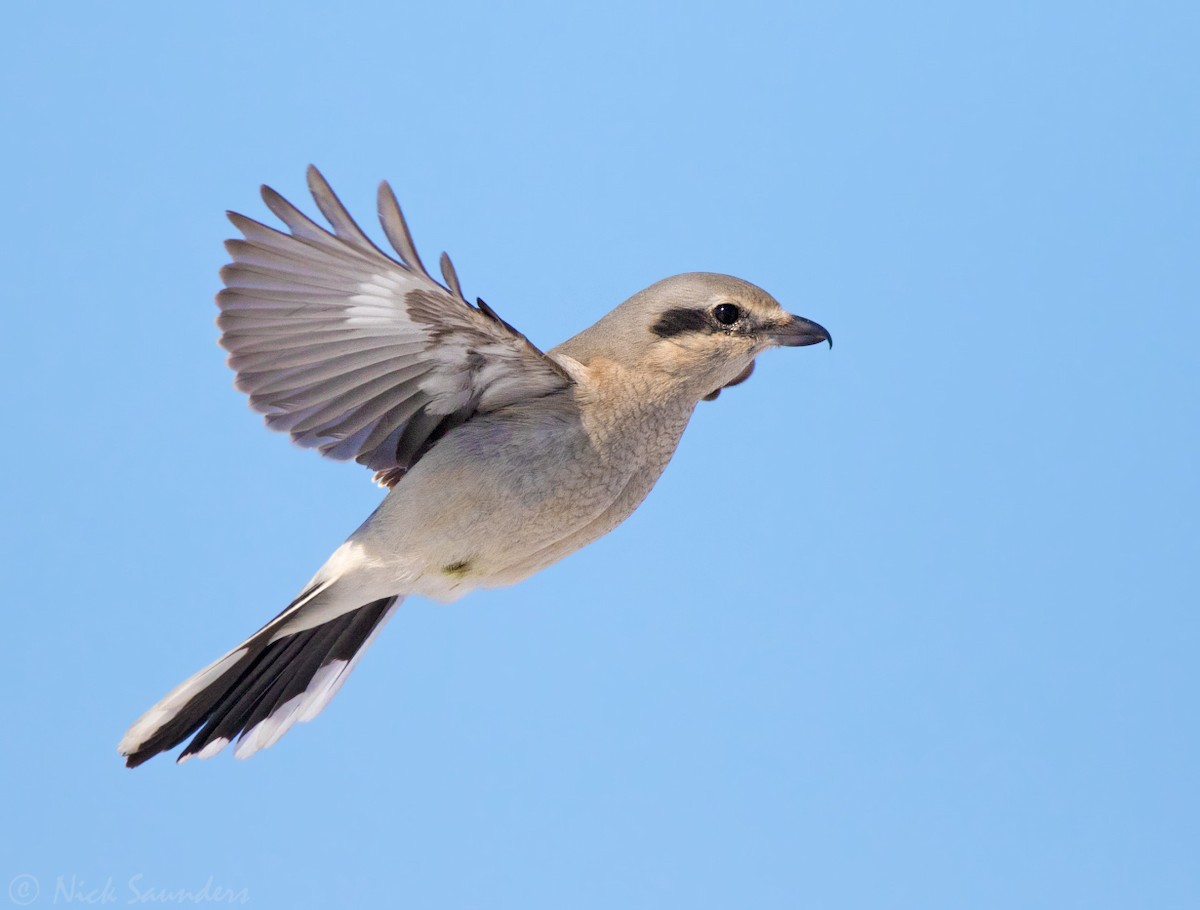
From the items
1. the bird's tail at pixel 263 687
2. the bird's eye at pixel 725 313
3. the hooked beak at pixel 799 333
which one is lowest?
the bird's tail at pixel 263 687

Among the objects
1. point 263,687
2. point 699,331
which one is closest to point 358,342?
point 699,331

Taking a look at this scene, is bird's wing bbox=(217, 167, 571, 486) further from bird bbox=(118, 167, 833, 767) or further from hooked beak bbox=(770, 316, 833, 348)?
hooked beak bbox=(770, 316, 833, 348)

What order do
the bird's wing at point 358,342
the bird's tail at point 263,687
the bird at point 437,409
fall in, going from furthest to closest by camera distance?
the bird's tail at point 263,687 → the bird at point 437,409 → the bird's wing at point 358,342

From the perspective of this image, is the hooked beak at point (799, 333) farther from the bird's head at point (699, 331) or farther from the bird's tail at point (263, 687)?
the bird's tail at point (263, 687)

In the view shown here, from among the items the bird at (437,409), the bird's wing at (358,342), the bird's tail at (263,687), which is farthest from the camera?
the bird's tail at (263,687)

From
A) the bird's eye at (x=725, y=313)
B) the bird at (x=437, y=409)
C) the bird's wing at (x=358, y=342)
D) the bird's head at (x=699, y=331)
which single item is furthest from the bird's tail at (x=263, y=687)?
the bird's eye at (x=725, y=313)

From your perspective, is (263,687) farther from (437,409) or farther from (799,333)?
(799,333)

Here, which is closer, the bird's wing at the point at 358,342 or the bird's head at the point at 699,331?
the bird's wing at the point at 358,342

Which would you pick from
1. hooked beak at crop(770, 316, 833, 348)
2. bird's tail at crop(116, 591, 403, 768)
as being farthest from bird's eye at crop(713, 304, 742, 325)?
bird's tail at crop(116, 591, 403, 768)
